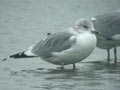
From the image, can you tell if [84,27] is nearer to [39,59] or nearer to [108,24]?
[108,24]

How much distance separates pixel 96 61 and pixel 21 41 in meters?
2.90

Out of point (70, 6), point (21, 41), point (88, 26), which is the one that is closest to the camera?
point (88, 26)

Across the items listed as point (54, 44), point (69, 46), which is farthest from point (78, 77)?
point (54, 44)

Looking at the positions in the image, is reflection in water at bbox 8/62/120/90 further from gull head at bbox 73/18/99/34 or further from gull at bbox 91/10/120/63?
gull head at bbox 73/18/99/34

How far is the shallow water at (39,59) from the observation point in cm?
883

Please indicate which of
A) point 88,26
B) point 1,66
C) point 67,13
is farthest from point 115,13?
point 67,13

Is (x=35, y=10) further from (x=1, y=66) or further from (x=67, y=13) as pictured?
(x=1, y=66)

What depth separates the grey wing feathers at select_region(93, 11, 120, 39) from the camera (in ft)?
38.0

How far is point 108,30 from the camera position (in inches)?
460

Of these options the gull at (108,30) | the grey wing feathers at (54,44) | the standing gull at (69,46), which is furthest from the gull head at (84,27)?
the gull at (108,30)

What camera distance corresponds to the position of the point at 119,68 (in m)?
10.5

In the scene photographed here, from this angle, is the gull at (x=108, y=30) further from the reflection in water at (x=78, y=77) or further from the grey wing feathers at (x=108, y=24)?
the reflection in water at (x=78, y=77)

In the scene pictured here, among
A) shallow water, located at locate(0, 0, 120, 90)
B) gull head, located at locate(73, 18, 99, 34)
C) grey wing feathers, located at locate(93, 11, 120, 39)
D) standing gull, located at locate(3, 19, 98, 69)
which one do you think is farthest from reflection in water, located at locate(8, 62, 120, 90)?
grey wing feathers, located at locate(93, 11, 120, 39)

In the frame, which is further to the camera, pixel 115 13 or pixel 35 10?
pixel 35 10
